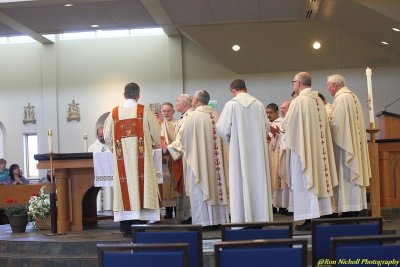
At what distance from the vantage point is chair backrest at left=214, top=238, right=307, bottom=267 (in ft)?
9.64

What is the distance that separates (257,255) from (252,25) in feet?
34.7

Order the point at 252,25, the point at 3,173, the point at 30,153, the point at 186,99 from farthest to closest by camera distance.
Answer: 1. the point at 30,153
2. the point at 252,25
3. the point at 3,173
4. the point at 186,99

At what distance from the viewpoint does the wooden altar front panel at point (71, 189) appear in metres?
6.78

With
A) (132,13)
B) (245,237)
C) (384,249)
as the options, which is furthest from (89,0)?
(384,249)

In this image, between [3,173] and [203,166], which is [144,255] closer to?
[203,166]

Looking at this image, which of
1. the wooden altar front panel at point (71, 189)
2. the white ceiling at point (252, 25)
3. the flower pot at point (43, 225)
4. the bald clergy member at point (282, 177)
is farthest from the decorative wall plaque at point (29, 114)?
the bald clergy member at point (282, 177)

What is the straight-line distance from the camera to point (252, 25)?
42.9 feet

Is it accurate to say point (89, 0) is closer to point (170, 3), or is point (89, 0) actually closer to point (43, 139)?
point (170, 3)

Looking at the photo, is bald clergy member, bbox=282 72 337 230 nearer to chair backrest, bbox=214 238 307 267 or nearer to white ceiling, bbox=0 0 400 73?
chair backrest, bbox=214 238 307 267

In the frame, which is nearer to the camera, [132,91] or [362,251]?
[362,251]

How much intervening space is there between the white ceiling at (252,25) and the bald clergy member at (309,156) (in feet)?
17.3

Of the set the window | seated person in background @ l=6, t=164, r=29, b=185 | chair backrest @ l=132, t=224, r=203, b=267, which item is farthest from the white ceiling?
chair backrest @ l=132, t=224, r=203, b=267

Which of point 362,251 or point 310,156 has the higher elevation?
point 310,156

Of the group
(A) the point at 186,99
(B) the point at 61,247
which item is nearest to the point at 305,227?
(A) the point at 186,99
